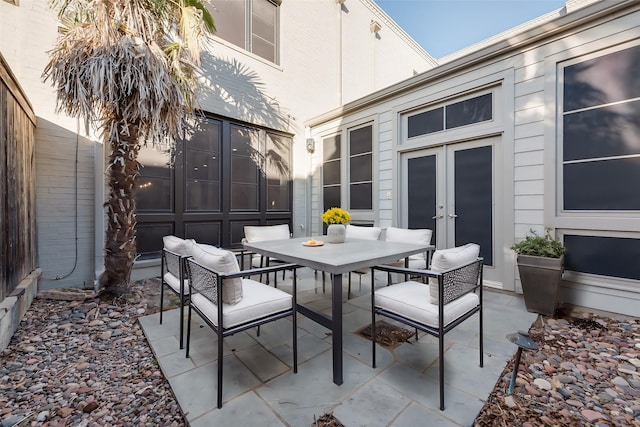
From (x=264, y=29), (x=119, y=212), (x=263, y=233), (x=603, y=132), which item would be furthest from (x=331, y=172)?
(x=603, y=132)

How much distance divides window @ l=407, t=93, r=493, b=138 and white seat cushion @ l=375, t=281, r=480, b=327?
2.83 metres

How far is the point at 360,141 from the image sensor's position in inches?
206

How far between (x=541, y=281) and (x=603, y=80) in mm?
2199

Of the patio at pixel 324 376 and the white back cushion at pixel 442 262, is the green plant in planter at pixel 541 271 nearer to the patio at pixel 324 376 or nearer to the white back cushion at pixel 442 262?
the patio at pixel 324 376

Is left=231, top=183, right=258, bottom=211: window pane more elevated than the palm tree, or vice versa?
the palm tree

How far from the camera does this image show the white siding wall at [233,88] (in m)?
3.31

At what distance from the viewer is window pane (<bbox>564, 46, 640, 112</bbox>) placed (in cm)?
269

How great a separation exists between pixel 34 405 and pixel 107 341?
77 cm

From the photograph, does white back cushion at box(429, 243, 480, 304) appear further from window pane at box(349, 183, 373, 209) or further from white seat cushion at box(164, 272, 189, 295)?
window pane at box(349, 183, 373, 209)

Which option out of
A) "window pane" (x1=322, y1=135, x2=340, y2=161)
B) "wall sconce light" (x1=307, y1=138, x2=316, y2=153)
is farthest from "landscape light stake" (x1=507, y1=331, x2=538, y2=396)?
"wall sconce light" (x1=307, y1=138, x2=316, y2=153)

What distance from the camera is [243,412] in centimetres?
151

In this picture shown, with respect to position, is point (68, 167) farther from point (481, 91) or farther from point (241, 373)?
point (481, 91)

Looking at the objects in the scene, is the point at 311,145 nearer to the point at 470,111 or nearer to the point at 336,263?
the point at 470,111

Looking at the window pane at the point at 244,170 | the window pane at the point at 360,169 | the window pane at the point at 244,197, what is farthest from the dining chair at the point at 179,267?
the window pane at the point at 360,169
